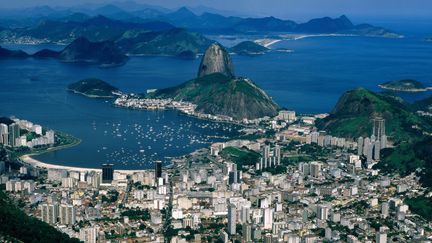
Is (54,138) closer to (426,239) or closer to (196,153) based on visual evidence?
(196,153)

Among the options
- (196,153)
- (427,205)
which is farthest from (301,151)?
(427,205)

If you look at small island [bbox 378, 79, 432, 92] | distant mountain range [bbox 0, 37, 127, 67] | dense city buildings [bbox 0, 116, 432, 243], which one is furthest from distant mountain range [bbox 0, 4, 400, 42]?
dense city buildings [bbox 0, 116, 432, 243]

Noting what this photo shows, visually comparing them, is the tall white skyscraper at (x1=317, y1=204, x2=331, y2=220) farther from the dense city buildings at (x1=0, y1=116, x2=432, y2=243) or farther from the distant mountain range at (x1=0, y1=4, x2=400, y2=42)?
the distant mountain range at (x1=0, y1=4, x2=400, y2=42)


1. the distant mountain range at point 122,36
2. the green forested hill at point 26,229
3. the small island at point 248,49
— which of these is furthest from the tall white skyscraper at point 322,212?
the small island at point 248,49

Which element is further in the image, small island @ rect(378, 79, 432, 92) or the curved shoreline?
small island @ rect(378, 79, 432, 92)

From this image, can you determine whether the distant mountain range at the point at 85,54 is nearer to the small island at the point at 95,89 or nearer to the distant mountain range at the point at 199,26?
the distant mountain range at the point at 199,26

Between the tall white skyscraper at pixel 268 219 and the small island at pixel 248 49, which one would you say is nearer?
the tall white skyscraper at pixel 268 219
